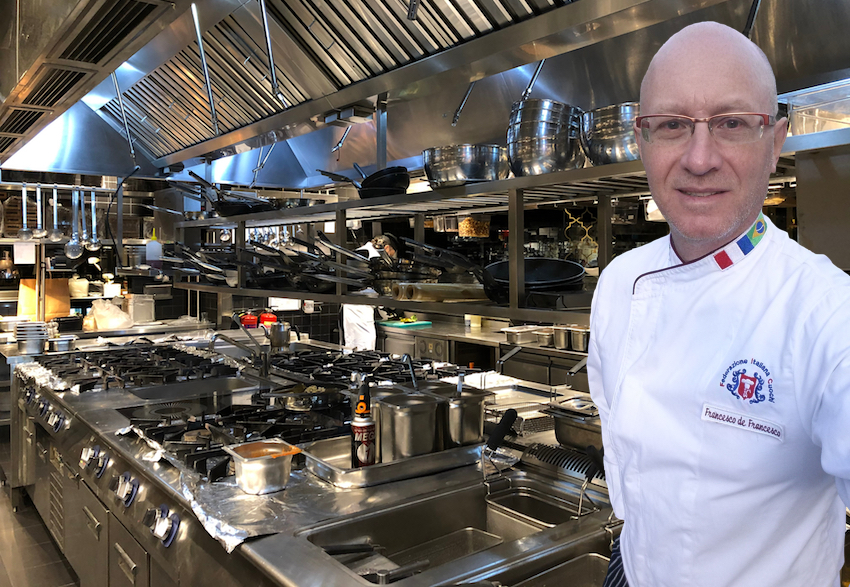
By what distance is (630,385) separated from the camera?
3.93 ft

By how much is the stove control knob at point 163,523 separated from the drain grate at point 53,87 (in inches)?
72.7

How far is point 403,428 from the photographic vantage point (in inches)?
88.4

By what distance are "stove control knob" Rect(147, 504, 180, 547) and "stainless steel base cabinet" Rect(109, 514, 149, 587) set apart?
7.8 inches

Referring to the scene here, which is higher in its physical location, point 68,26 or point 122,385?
point 68,26

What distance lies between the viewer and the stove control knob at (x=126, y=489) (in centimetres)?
239

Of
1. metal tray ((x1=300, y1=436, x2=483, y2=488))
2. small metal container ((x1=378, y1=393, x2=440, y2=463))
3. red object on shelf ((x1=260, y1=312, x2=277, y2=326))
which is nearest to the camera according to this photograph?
metal tray ((x1=300, y1=436, x2=483, y2=488))

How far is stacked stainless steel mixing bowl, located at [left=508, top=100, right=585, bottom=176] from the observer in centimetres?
188

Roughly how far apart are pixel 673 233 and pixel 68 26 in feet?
6.94

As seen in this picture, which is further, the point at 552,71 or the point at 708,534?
the point at 552,71

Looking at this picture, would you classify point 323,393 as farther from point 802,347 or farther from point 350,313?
point 350,313

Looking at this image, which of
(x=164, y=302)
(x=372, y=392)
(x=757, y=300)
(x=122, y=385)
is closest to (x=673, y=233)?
(x=757, y=300)

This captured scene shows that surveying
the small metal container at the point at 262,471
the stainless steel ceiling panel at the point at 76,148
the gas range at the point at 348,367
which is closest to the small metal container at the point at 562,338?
the gas range at the point at 348,367

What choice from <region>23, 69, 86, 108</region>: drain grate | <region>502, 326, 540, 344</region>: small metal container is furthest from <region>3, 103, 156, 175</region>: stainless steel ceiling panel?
<region>502, 326, 540, 344</region>: small metal container

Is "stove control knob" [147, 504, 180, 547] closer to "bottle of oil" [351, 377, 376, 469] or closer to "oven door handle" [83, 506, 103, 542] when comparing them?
"bottle of oil" [351, 377, 376, 469]
